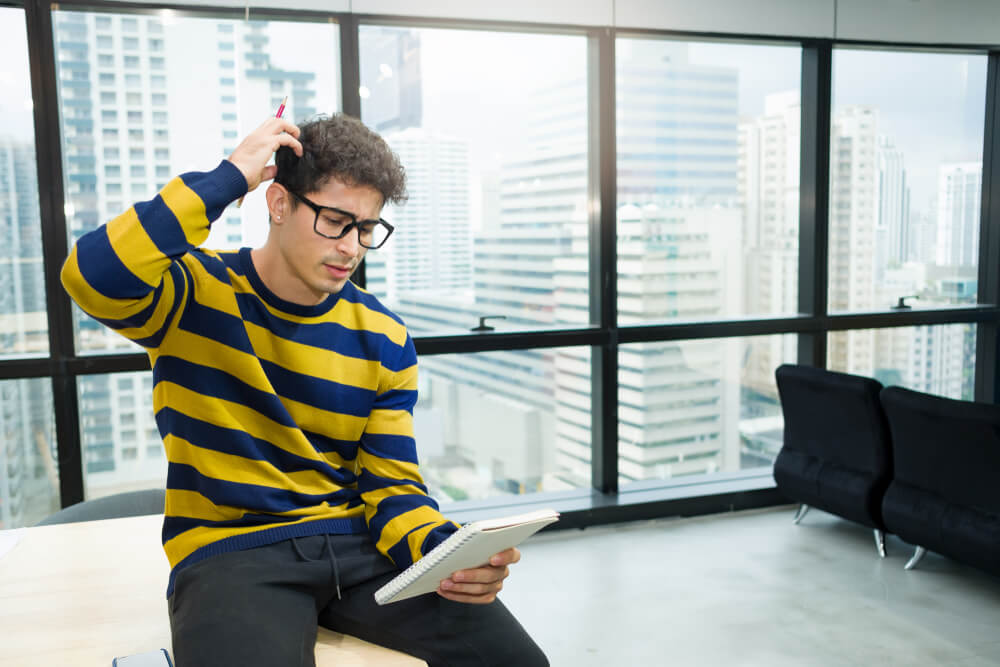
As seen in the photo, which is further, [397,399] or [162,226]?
[397,399]

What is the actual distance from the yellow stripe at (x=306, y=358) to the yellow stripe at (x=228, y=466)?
196mm

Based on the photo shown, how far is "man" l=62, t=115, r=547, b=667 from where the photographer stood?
1.36 metres

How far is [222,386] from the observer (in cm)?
147

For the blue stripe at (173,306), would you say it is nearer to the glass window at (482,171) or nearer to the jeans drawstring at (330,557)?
the jeans drawstring at (330,557)

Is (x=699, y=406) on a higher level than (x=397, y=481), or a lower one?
lower

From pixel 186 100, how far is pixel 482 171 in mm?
1341

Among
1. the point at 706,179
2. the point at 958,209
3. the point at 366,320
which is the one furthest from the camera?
the point at 958,209

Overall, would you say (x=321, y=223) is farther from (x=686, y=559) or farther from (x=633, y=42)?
(x=633, y=42)

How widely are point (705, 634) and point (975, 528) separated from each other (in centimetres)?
109

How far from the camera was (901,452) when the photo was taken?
10.7 feet

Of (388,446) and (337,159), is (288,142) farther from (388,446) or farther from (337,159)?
(388,446)

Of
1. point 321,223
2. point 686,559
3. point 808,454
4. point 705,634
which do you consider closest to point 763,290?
point 808,454

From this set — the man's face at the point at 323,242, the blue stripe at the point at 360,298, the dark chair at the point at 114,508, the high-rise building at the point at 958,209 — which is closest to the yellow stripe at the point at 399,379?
the blue stripe at the point at 360,298

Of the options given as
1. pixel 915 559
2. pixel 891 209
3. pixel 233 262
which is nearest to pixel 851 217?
pixel 891 209
